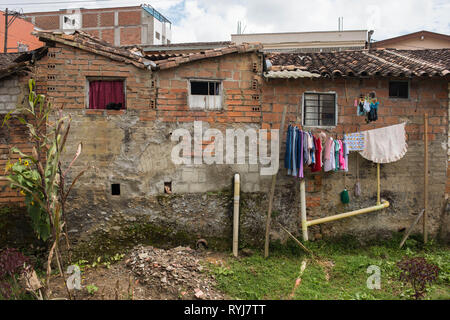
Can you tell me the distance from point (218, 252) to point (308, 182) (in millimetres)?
2567

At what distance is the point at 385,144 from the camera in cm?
685

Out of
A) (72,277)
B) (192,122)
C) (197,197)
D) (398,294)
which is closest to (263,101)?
(192,122)

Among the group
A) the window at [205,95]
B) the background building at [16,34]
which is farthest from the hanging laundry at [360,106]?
the background building at [16,34]

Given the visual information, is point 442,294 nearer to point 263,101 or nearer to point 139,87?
point 263,101

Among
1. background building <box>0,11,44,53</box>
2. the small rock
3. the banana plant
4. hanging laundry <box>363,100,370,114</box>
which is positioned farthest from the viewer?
background building <box>0,11,44,53</box>

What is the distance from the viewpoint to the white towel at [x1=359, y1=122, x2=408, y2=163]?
683cm

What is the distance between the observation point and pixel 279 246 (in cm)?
687

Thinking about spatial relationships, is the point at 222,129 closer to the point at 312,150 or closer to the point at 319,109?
the point at 312,150

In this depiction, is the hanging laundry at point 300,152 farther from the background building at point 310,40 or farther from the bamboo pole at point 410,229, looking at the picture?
the background building at point 310,40

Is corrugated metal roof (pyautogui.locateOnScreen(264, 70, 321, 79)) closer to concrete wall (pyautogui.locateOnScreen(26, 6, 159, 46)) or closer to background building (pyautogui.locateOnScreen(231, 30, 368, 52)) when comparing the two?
background building (pyautogui.locateOnScreen(231, 30, 368, 52))

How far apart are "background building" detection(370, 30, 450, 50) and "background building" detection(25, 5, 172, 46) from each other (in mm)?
21398

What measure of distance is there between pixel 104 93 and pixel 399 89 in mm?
6678

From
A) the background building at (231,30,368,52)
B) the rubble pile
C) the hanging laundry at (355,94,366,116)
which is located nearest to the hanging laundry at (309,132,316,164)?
the hanging laundry at (355,94,366,116)
